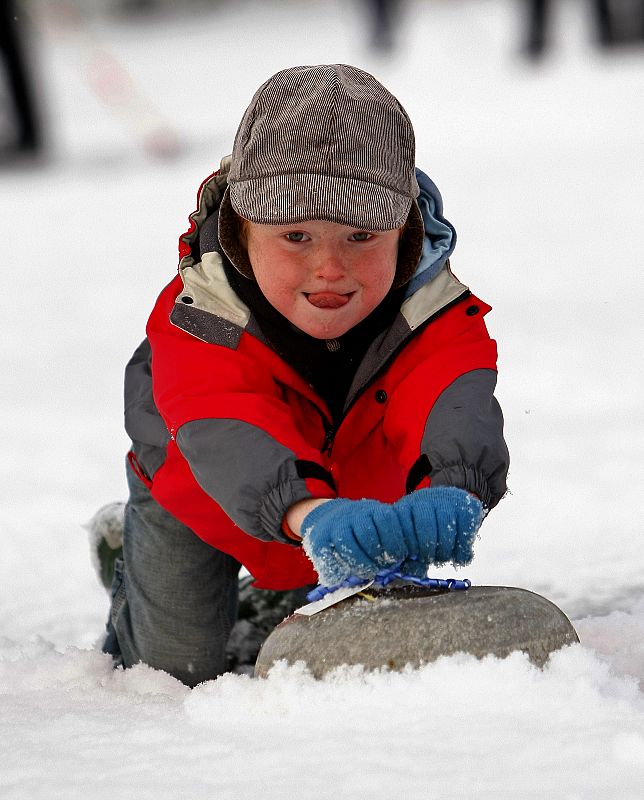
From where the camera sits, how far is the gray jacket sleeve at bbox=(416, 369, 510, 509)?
6.59 ft

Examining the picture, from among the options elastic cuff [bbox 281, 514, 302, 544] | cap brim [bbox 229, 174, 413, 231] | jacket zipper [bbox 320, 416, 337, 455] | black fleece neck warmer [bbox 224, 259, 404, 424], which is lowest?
elastic cuff [bbox 281, 514, 302, 544]

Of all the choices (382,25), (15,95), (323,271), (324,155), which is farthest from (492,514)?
(382,25)

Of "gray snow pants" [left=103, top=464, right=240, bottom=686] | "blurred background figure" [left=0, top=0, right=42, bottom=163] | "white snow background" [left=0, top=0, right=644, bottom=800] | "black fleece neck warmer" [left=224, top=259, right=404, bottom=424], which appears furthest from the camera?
"blurred background figure" [left=0, top=0, right=42, bottom=163]

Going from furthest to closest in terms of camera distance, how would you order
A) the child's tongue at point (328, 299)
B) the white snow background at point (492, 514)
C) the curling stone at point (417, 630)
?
the child's tongue at point (328, 299)
the curling stone at point (417, 630)
the white snow background at point (492, 514)

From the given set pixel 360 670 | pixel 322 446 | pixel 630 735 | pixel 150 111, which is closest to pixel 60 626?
pixel 322 446

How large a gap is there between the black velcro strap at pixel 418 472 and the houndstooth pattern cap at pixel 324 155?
1.25 feet

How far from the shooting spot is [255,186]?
202 centimetres

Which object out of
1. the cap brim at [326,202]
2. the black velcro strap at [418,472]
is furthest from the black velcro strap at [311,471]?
the cap brim at [326,202]

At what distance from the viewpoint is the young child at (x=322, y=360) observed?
193cm

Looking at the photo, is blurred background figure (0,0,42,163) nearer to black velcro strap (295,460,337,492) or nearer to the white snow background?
the white snow background

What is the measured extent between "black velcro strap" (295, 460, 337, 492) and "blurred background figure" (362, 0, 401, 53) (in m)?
12.0

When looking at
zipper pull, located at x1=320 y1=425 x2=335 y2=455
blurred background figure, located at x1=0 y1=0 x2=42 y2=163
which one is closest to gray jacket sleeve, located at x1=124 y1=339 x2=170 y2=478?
zipper pull, located at x1=320 y1=425 x2=335 y2=455

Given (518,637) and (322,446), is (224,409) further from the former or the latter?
(518,637)

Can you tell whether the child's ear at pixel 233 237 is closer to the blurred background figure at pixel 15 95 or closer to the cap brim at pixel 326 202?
the cap brim at pixel 326 202
